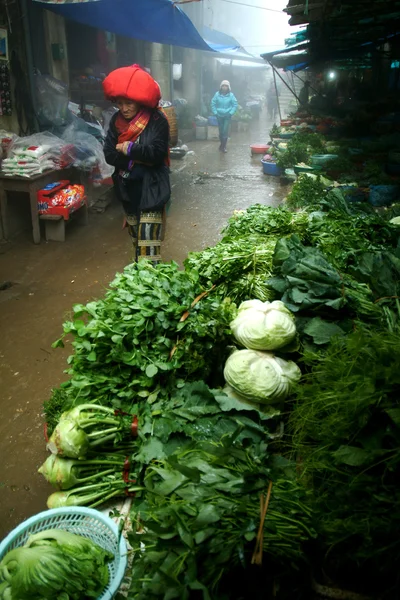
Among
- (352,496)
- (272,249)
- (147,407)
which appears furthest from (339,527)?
(272,249)

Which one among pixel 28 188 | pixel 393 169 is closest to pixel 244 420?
pixel 28 188

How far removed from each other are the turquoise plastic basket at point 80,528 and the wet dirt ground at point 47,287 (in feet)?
2.70

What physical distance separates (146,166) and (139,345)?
8.69 feet

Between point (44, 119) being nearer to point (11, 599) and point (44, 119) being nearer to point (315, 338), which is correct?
point (315, 338)

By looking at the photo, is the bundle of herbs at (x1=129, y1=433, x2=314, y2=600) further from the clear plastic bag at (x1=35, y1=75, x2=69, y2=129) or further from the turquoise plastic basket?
the clear plastic bag at (x1=35, y1=75, x2=69, y2=129)

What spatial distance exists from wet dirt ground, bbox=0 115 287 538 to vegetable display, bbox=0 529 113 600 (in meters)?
1.00

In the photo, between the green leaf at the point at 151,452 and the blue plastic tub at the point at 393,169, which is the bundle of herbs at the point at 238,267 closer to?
the green leaf at the point at 151,452

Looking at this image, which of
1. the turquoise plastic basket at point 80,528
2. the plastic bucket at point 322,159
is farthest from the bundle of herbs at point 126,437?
the plastic bucket at point 322,159

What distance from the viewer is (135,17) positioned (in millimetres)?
8234

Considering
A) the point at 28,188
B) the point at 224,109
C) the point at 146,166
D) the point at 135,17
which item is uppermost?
the point at 135,17

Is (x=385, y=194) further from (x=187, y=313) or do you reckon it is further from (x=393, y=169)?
(x=187, y=313)

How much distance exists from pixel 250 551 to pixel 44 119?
25.1 ft

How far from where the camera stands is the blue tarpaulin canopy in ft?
23.7

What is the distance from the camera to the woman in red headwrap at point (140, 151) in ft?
13.2
